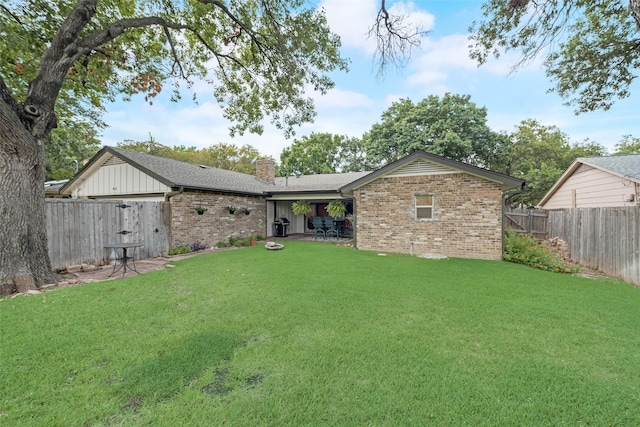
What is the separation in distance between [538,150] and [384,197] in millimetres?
19203

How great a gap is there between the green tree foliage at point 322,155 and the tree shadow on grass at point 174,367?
99.3 feet

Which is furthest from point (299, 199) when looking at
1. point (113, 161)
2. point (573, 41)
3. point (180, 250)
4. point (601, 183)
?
point (601, 183)

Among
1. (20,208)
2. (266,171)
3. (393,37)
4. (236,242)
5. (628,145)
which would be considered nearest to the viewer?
(20,208)

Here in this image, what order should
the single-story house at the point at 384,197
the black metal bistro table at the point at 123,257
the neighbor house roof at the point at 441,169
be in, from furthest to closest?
1. the single-story house at the point at 384,197
2. the neighbor house roof at the point at 441,169
3. the black metal bistro table at the point at 123,257

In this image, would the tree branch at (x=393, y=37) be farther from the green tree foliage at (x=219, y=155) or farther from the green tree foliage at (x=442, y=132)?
the green tree foliage at (x=219, y=155)

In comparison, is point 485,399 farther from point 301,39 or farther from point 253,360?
point 301,39

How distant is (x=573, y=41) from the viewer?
7.42 m

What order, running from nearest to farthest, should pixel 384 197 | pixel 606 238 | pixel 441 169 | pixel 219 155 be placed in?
1. pixel 606 238
2. pixel 441 169
3. pixel 384 197
4. pixel 219 155

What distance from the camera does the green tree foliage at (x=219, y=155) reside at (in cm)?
2880

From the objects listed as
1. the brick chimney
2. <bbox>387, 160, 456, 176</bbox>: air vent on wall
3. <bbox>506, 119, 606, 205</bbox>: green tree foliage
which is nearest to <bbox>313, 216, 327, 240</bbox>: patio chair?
the brick chimney

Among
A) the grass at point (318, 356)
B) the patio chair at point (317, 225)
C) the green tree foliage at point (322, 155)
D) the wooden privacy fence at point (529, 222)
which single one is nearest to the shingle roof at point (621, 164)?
the wooden privacy fence at point (529, 222)

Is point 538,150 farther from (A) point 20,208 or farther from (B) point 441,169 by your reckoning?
(A) point 20,208

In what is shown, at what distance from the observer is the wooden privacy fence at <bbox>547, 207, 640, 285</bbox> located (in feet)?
20.8

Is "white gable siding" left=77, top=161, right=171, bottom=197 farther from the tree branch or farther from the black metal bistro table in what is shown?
the tree branch
